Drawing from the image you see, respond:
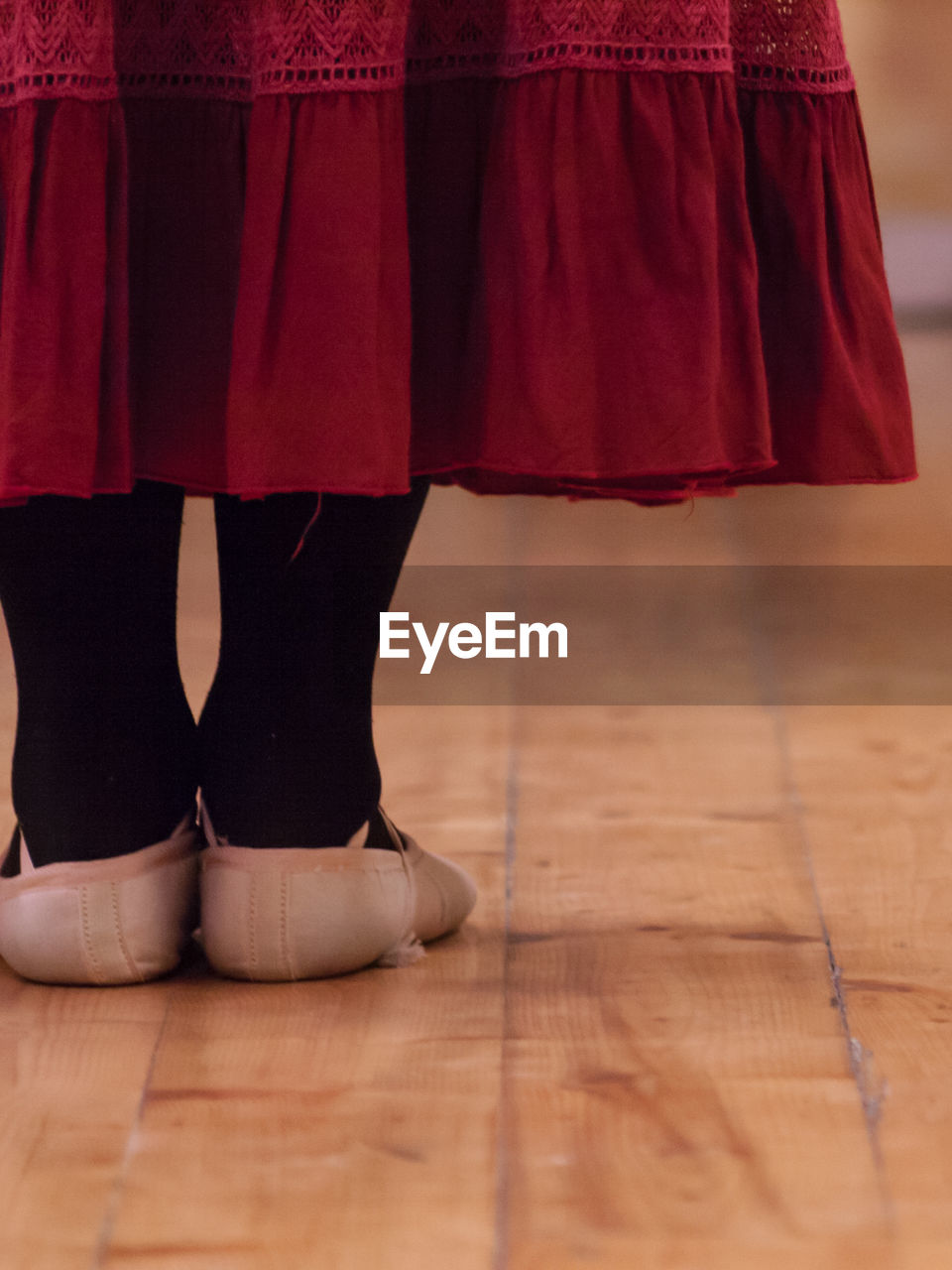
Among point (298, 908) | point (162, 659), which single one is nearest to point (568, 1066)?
point (298, 908)

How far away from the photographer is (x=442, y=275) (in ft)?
1.96

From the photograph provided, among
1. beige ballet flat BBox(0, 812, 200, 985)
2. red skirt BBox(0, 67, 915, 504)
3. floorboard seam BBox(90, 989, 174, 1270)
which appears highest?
red skirt BBox(0, 67, 915, 504)

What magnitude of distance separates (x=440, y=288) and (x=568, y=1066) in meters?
0.31

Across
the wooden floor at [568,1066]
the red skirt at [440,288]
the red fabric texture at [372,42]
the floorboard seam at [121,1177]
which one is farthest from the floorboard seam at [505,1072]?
the red fabric texture at [372,42]

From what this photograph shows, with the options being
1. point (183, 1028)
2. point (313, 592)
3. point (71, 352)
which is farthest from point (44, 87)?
point (183, 1028)

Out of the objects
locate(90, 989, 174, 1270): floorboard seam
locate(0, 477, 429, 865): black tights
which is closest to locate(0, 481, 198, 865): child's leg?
locate(0, 477, 429, 865): black tights

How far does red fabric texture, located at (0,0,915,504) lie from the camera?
547 mm

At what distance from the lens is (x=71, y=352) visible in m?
0.55

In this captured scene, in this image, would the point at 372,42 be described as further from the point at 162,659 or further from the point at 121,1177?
the point at 121,1177

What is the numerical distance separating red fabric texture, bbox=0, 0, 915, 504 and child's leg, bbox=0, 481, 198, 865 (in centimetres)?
6

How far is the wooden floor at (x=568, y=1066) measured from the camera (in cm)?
44

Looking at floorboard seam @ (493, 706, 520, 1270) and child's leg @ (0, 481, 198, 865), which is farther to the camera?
child's leg @ (0, 481, 198, 865)

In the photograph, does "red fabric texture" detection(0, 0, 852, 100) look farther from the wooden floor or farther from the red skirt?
the wooden floor

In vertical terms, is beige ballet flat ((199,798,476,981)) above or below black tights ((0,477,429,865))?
below
